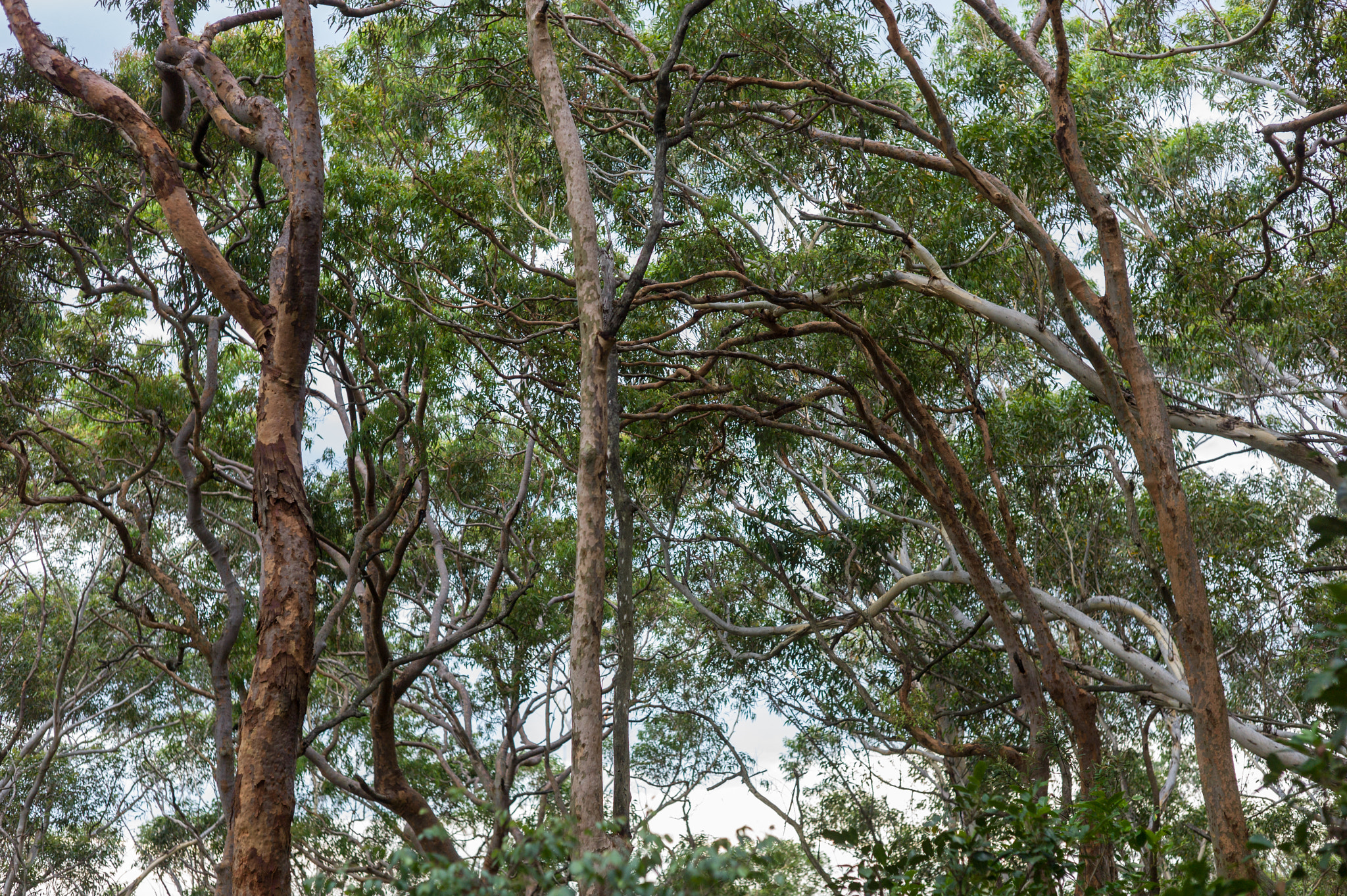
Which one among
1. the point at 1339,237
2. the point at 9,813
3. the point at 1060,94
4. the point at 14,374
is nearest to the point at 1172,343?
the point at 1339,237

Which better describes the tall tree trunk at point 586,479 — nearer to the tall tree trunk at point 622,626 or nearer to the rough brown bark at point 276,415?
the tall tree trunk at point 622,626

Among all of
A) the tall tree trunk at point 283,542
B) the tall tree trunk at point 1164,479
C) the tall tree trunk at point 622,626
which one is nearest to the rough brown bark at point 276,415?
the tall tree trunk at point 283,542

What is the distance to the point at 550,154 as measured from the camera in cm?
1012

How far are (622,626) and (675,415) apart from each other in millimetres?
2592

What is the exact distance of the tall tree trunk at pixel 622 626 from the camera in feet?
15.0

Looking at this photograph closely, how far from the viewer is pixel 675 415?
7137mm

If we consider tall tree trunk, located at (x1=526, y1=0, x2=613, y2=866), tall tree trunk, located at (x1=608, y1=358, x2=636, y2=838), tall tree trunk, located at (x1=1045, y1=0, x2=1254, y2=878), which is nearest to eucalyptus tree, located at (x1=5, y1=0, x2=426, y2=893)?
tall tree trunk, located at (x1=526, y1=0, x2=613, y2=866)

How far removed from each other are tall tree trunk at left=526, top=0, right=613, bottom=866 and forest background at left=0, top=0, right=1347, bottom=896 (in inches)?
1.1

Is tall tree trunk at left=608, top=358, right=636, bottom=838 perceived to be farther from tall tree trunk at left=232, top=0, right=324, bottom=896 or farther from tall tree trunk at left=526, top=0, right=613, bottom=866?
tall tree trunk at left=232, top=0, right=324, bottom=896

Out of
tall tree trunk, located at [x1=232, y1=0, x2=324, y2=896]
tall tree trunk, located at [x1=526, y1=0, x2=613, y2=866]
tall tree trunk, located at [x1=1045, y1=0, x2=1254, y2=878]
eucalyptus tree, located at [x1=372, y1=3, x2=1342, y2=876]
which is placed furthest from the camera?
eucalyptus tree, located at [x1=372, y1=3, x2=1342, y2=876]

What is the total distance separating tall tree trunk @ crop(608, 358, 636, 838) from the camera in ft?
15.0

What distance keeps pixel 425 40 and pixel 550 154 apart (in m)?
1.90

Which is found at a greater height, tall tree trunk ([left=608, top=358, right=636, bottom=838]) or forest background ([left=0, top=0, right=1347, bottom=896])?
forest background ([left=0, top=0, right=1347, bottom=896])

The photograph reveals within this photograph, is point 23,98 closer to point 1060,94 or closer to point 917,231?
point 917,231
